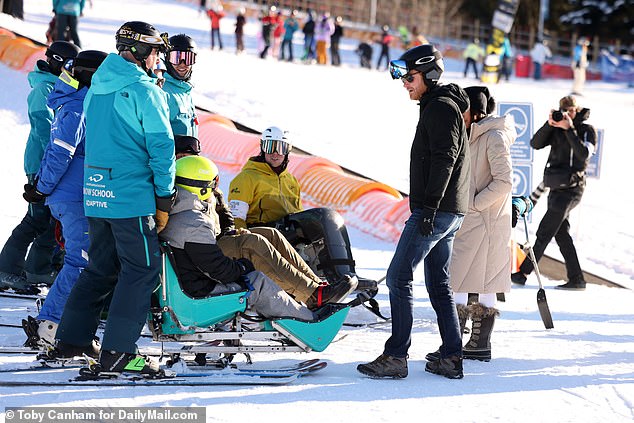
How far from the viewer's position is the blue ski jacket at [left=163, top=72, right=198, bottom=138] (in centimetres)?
696

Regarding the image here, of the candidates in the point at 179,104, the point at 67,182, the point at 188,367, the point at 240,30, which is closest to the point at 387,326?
the point at 188,367

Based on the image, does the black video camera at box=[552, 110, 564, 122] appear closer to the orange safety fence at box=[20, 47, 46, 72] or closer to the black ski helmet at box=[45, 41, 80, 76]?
the black ski helmet at box=[45, 41, 80, 76]

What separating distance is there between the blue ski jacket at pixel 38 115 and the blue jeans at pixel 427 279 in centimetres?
288

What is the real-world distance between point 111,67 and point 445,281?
2.21 meters

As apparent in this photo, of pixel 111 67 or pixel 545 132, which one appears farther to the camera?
pixel 545 132

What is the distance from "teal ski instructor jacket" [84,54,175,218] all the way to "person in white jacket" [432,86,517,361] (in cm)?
209

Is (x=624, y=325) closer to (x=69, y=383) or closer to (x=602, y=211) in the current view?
(x=69, y=383)

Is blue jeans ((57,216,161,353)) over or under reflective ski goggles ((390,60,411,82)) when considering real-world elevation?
under

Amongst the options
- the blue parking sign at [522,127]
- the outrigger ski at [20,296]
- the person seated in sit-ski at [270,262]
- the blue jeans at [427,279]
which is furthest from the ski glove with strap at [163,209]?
the blue parking sign at [522,127]

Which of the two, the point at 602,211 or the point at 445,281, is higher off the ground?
the point at 445,281

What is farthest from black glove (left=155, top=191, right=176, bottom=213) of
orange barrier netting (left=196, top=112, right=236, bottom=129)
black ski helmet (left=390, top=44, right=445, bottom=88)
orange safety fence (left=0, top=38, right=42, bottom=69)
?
orange safety fence (left=0, top=38, right=42, bottom=69)

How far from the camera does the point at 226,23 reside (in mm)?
37156

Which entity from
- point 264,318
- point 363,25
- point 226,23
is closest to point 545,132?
point 264,318

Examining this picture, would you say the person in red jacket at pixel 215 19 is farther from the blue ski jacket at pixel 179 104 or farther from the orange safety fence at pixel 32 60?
the blue ski jacket at pixel 179 104
